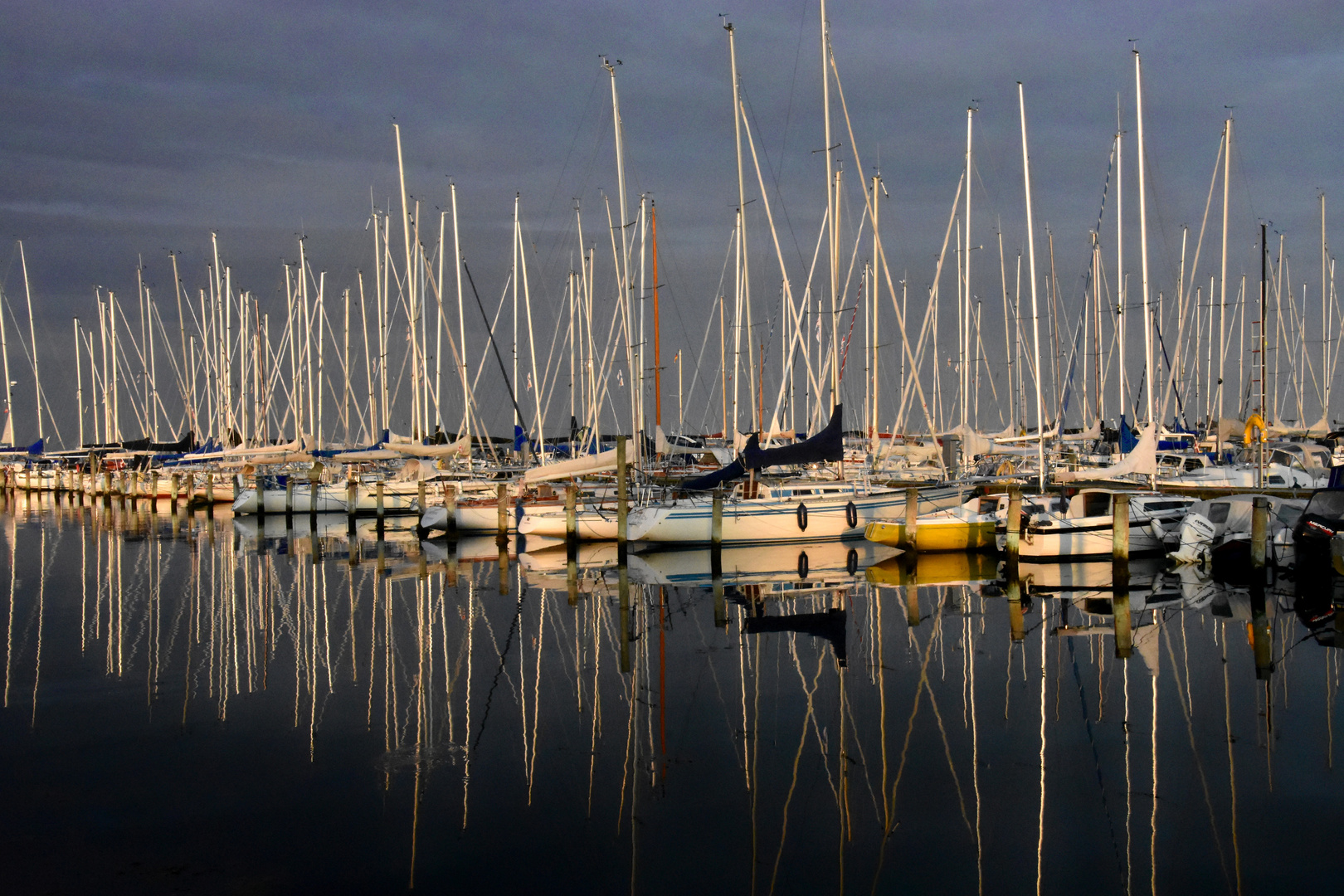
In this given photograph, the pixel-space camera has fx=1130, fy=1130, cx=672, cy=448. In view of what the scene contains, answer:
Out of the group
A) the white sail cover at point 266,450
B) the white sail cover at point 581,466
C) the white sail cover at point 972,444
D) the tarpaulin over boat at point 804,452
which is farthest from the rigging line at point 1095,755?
the white sail cover at point 266,450

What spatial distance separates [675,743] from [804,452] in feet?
62.3

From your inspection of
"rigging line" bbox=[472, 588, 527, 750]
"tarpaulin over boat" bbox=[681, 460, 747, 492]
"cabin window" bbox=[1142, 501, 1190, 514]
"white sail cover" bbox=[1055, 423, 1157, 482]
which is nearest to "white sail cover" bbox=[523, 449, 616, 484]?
"tarpaulin over boat" bbox=[681, 460, 747, 492]

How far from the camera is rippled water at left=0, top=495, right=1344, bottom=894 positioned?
359 inches

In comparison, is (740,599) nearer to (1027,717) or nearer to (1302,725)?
(1027,717)

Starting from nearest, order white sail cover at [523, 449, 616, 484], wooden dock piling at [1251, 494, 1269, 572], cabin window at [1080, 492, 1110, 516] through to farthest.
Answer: wooden dock piling at [1251, 494, 1269, 572] → cabin window at [1080, 492, 1110, 516] → white sail cover at [523, 449, 616, 484]

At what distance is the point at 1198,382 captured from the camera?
58.3 m

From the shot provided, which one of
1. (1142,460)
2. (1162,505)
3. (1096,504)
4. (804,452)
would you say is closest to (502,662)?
(804,452)

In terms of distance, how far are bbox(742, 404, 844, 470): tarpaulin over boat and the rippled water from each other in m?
7.16

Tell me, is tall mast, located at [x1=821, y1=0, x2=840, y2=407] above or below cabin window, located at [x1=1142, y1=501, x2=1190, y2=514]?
above

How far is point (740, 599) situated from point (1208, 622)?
869 centimetres

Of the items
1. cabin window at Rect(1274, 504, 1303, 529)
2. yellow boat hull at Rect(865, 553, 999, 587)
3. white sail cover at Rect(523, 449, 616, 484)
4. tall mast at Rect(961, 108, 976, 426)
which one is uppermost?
tall mast at Rect(961, 108, 976, 426)

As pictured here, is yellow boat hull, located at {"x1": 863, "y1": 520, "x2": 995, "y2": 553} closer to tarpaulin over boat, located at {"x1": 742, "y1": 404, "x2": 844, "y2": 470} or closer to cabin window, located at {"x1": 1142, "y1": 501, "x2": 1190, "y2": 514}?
tarpaulin over boat, located at {"x1": 742, "y1": 404, "x2": 844, "y2": 470}

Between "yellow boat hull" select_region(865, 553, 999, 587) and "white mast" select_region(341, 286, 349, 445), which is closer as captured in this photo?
"yellow boat hull" select_region(865, 553, 999, 587)

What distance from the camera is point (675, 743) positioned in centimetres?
1256
